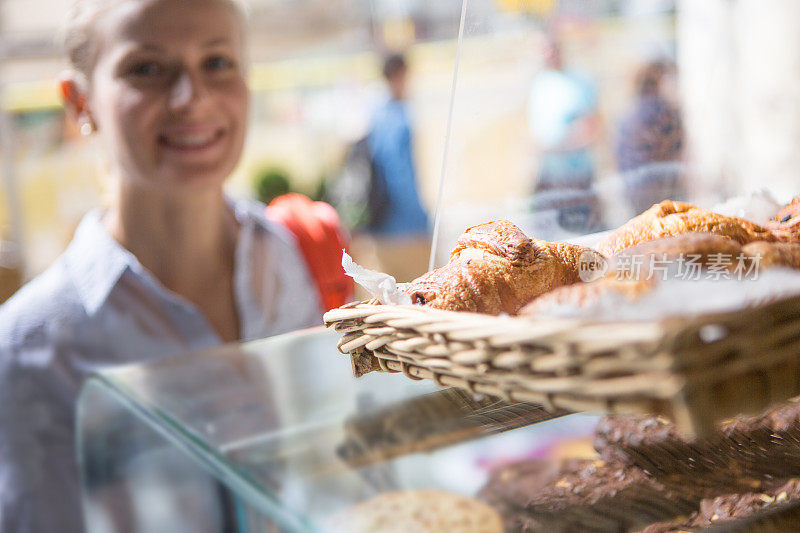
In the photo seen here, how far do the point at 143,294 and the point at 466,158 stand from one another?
78 cm

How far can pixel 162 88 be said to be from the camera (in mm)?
1374

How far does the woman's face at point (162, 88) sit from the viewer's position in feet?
4.47

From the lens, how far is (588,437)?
0.82m

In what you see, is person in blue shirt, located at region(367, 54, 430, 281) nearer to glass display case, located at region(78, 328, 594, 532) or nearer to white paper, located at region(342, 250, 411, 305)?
glass display case, located at region(78, 328, 594, 532)

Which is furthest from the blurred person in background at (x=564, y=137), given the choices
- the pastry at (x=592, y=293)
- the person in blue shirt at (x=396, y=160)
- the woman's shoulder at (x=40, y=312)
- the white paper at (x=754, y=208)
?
the person in blue shirt at (x=396, y=160)

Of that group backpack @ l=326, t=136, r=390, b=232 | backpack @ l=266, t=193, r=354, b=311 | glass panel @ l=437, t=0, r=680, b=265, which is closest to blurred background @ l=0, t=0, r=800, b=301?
glass panel @ l=437, t=0, r=680, b=265

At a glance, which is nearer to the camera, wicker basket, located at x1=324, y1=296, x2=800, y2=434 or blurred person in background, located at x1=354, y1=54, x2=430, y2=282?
wicker basket, located at x1=324, y1=296, x2=800, y2=434

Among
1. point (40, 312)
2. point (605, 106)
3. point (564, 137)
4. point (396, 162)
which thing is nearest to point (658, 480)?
point (564, 137)

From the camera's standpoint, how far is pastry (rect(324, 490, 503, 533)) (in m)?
0.72

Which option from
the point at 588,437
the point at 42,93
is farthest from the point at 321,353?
the point at 42,93

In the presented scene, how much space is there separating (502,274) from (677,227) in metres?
0.19

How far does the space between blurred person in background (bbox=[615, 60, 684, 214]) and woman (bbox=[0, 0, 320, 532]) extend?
2.55 ft

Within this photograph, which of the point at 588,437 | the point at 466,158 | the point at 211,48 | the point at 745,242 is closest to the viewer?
the point at 745,242

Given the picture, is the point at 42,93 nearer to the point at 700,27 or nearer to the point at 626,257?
the point at 700,27
